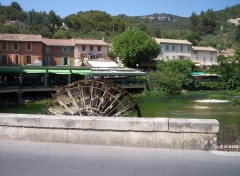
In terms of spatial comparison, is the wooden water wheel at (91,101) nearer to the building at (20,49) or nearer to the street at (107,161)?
the street at (107,161)

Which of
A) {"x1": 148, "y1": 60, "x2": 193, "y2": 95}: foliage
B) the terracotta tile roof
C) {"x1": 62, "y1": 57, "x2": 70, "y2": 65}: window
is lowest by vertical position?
{"x1": 148, "y1": 60, "x2": 193, "y2": 95}: foliage

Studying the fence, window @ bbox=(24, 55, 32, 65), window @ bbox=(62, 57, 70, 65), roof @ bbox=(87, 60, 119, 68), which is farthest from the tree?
the fence

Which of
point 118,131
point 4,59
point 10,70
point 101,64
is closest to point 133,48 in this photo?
point 101,64

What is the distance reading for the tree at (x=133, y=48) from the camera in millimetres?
72188

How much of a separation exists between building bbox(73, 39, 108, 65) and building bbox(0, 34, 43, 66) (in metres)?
10.2

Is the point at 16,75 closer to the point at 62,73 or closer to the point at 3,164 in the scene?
Answer: the point at 62,73

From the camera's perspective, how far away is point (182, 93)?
2522 inches

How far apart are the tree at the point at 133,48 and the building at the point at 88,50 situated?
4247 mm

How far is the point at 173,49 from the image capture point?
303ft

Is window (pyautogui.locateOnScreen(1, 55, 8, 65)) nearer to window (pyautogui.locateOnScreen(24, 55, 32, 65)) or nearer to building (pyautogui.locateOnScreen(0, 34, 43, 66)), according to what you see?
building (pyautogui.locateOnScreen(0, 34, 43, 66))

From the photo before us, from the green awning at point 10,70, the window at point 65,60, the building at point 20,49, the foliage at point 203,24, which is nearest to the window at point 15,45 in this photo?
the building at point 20,49

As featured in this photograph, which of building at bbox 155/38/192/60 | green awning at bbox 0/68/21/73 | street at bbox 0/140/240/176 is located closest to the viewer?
street at bbox 0/140/240/176

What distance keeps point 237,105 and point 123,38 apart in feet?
120

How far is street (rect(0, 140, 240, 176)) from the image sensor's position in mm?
5418
